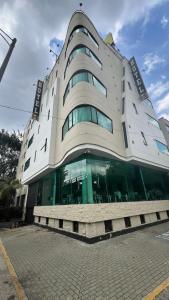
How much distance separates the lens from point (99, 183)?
980 cm

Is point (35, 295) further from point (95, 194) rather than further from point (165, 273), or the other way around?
point (95, 194)

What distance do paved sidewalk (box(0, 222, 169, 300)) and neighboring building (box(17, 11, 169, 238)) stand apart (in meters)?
1.70

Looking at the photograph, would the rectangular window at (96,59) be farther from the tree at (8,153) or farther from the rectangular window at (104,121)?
the tree at (8,153)

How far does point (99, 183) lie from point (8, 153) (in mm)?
31575

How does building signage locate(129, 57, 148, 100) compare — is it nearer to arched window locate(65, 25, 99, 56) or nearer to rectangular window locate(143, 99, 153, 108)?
rectangular window locate(143, 99, 153, 108)

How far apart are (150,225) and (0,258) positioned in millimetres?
10529

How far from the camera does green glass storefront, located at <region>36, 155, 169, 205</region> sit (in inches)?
369

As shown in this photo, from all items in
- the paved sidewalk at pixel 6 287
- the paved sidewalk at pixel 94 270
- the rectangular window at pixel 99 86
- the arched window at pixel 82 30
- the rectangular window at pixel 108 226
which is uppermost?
the arched window at pixel 82 30

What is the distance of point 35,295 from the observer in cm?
344

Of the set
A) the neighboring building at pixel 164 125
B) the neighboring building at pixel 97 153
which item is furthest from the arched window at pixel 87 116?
the neighboring building at pixel 164 125

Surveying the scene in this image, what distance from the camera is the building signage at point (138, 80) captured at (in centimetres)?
1864

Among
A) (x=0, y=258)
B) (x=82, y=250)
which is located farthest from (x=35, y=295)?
(x=0, y=258)

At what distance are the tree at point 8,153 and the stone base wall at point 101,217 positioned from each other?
24.6m

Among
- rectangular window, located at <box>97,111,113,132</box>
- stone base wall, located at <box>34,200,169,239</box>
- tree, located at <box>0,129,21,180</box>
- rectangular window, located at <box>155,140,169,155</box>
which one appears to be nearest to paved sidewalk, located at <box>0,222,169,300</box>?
stone base wall, located at <box>34,200,169,239</box>
